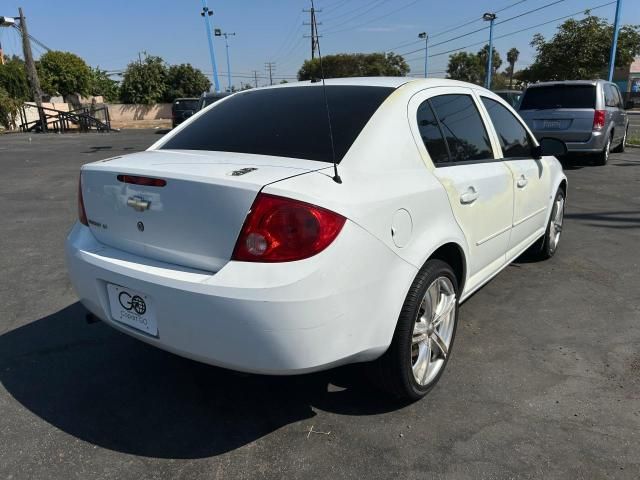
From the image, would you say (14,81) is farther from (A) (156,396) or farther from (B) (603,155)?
(A) (156,396)

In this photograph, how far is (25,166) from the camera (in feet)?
42.1

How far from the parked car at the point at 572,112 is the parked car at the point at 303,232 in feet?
26.7

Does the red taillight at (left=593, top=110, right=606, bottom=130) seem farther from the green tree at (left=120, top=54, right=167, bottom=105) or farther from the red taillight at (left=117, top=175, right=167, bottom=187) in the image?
the green tree at (left=120, top=54, right=167, bottom=105)

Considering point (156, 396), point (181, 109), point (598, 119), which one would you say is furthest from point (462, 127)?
point (181, 109)

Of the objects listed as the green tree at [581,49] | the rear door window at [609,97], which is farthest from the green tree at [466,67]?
the rear door window at [609,97]

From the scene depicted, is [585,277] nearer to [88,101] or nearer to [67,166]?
[67,166]

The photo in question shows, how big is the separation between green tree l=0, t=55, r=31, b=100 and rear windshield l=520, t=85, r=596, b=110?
34.6m

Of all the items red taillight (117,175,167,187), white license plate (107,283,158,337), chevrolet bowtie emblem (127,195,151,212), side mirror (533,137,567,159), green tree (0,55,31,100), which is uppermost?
green tree (0,55,31,100)

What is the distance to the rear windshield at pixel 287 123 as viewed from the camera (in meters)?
2.57

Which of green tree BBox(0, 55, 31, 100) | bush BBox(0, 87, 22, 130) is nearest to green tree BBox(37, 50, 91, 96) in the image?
green tree BBox(0, 55, 31, 100)

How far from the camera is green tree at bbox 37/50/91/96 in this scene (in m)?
50.8

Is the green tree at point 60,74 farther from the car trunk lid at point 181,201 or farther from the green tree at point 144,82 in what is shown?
the car trunk lid at point 181,201

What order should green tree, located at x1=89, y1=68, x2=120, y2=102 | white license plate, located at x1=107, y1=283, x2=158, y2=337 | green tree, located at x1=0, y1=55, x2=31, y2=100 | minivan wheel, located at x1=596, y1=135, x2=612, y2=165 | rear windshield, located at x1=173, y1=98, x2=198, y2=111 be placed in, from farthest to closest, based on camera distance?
1. green tree, located at x1=89, y1=68, x2=120, y2=102
2. green tree, located at x1=0, y1=55, x2=31, y2=100
3. rear windshield, located at x1=173, y1=98, x2=198, y2=111
4. minivan wheel, located at x1=596, y1=135, x2=612, y2=165
5. white license plate, located at x1=107, y1=283, x2=158, y2=337

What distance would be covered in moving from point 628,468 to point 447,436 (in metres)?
0.75
